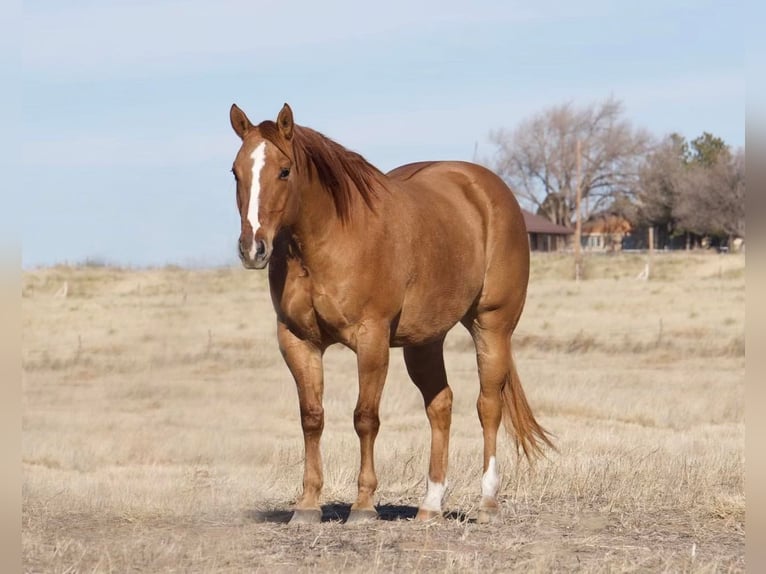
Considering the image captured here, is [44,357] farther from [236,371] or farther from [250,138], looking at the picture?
[250,138]

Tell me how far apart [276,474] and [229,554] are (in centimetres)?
403

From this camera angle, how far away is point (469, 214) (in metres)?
8.47

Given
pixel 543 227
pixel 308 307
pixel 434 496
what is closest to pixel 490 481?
pixel 434 496

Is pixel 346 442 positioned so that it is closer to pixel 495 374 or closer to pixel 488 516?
pixel 495 374

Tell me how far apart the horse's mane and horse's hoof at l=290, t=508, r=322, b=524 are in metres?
1.99

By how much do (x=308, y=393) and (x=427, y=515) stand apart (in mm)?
1301

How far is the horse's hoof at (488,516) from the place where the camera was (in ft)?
25.4

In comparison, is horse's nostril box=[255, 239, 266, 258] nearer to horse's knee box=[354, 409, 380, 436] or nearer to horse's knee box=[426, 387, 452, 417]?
horse's knee box=[354, 409, 380, 436]

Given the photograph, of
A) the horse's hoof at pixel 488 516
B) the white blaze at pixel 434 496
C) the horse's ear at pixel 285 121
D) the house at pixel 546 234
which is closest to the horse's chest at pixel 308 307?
the horse's ear at pixel 285 121

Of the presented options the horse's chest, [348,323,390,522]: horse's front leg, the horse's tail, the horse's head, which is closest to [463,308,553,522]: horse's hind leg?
the horse's tail

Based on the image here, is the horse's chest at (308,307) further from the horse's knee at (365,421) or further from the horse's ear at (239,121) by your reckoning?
the horse's ear at (239,121)

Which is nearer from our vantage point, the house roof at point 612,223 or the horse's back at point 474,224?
the horse's back at point 474,224

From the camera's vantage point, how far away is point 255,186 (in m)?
6.44

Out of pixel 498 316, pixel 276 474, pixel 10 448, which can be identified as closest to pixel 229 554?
pixel 10 448
